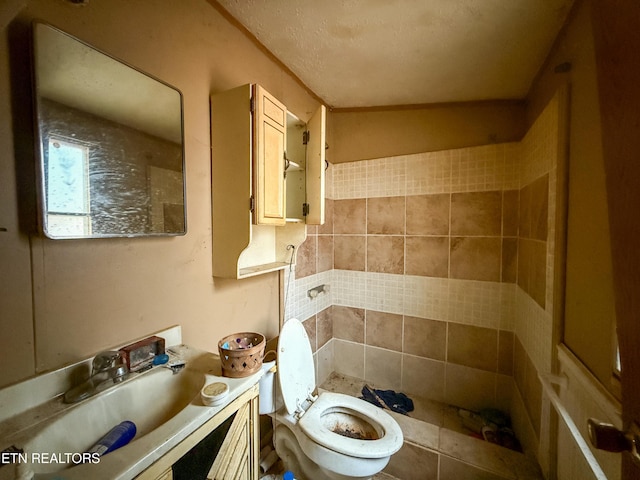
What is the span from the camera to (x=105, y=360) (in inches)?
28.1

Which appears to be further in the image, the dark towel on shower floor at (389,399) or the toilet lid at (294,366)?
the dark towel on shower floor at (389,399)

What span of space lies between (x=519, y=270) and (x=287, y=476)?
1.75 metres

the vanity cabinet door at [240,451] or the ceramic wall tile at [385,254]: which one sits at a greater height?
the ceramic wall tile at [385,254]

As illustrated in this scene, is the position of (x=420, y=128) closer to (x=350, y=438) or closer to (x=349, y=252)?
(x=349, y=252)

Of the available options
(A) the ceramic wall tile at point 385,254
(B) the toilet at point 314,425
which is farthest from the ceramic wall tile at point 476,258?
(B) the toilet at point 314,425

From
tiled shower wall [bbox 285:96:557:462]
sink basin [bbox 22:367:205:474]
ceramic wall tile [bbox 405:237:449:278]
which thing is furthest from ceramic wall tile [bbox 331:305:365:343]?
sink basin [bbox 22:367:205:474]

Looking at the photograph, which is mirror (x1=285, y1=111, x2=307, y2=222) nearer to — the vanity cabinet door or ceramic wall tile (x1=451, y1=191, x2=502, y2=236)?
the vanity cabinet door

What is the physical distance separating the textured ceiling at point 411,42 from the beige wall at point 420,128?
10 cm

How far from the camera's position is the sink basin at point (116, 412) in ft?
1.86

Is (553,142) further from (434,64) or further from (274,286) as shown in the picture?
(274,286)

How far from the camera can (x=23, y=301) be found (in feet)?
2.06

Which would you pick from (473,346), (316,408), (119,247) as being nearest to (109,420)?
(119,247)

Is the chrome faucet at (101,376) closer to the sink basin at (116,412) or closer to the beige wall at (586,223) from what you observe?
the sink basin at (116,412)

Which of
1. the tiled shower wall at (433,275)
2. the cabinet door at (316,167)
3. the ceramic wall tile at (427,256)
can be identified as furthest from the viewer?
the ceramic wall tile at (427,256)
